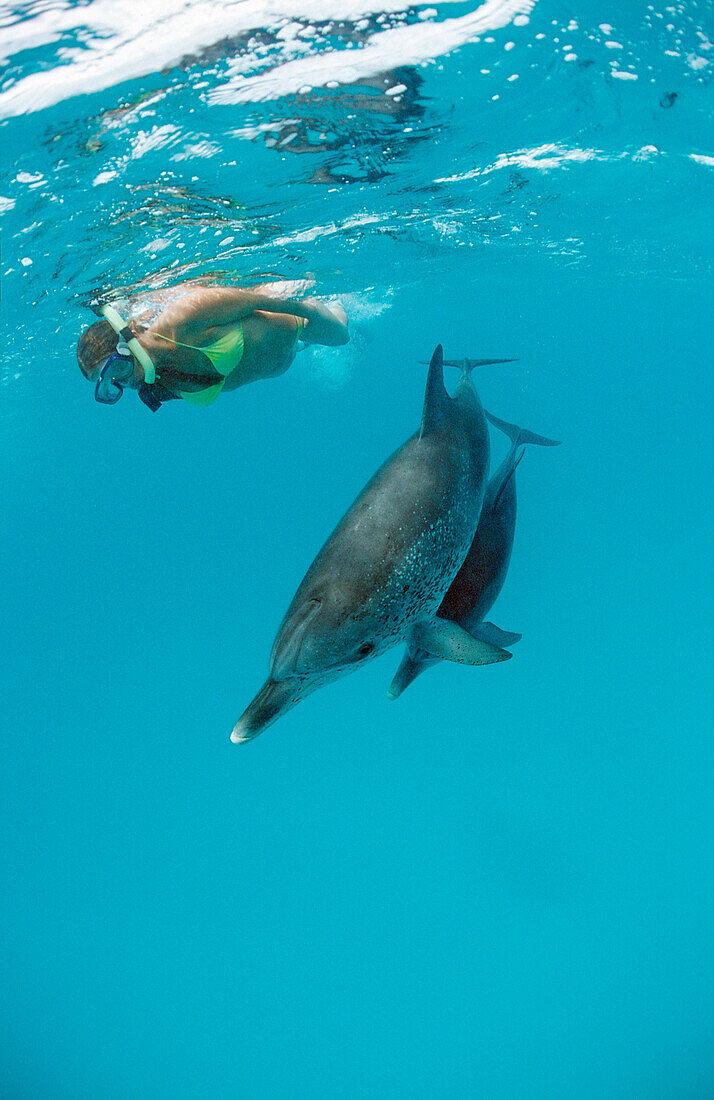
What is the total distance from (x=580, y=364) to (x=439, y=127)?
52.9 metres

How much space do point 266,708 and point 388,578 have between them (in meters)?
0.48

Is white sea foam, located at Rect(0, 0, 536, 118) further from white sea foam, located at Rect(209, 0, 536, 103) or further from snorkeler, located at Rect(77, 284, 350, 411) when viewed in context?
snorkeler, located at Rect(77, 284, 350, 411)

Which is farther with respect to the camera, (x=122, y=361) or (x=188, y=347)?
(x=188, y=347)

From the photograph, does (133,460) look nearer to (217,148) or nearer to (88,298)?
(88,298)

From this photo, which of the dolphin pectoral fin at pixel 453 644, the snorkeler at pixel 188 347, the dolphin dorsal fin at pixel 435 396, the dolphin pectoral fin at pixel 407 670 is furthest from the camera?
the snorkeler at pixel 188 347

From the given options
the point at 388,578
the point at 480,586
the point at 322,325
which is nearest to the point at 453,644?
the point at 388,578

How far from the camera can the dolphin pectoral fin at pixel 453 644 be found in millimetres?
2084

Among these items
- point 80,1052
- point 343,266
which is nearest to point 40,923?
point 80,1052

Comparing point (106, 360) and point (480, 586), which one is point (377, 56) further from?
point (480, 586)

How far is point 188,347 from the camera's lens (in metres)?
4.91

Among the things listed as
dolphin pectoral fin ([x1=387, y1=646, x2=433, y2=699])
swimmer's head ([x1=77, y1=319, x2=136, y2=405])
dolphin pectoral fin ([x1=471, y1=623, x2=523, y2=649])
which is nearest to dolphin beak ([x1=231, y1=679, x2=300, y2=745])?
dolphin pectoral fin ([x1=387, y1=646, x2=433, y2=699])

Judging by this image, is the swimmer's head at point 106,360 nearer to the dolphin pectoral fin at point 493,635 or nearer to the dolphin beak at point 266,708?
the dolphin pectoral fin at point 493,635

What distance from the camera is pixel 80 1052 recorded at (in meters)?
26.2

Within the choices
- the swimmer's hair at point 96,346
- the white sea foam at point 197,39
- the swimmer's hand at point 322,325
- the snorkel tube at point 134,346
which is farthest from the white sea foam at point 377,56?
the snorkel tube at point 134,346
